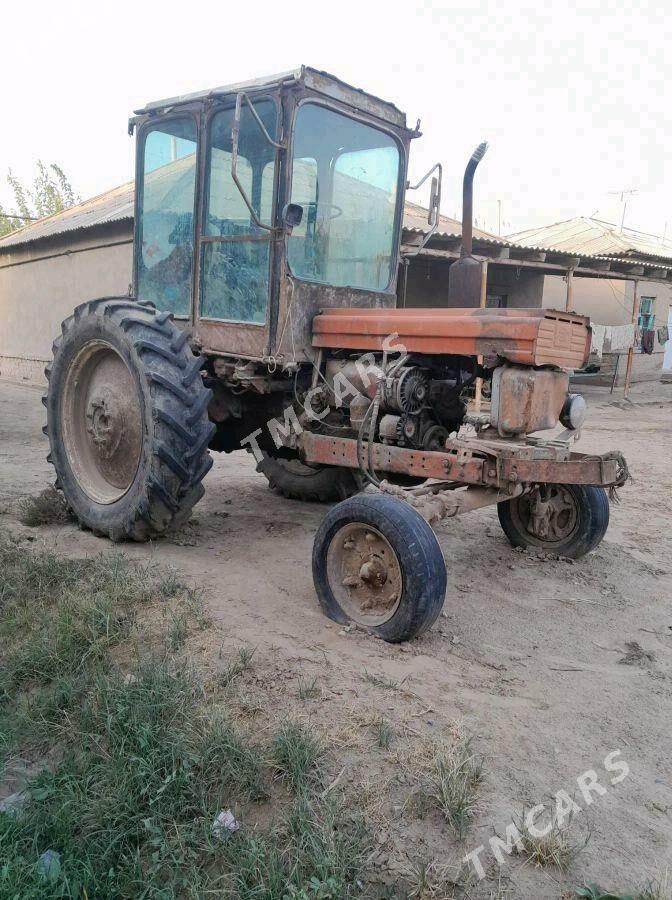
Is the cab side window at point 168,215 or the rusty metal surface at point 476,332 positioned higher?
the cab side window at point 168,215

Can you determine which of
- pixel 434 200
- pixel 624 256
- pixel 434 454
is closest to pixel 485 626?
pixel 434 454

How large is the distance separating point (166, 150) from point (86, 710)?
3.67m

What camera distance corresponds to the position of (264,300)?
429 cm

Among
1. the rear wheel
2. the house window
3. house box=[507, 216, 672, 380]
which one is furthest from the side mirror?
the house window

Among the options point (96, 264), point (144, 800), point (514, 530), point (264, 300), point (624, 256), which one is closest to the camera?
point (144, 800)

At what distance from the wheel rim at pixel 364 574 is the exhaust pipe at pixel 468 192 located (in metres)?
1.71

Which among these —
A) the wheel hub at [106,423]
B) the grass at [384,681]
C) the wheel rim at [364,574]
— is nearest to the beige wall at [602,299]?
the wheel hub at [106,423]

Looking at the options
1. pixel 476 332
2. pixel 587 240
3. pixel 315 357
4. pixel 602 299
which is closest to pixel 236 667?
pixel 476 332

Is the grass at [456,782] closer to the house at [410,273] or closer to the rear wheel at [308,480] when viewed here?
the rear wheel at [308,480]

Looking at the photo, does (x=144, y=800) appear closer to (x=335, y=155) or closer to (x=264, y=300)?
(x=264, y=300)

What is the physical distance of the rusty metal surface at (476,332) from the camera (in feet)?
12.0

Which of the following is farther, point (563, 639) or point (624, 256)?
point (624, 256)

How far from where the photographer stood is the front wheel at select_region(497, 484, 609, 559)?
4359 millimetres

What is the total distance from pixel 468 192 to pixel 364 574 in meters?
2.19
